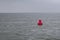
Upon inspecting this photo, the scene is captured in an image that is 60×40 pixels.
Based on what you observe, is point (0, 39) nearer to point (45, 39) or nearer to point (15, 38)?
point (15, 38)

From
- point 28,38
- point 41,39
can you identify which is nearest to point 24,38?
Result: point 28,38

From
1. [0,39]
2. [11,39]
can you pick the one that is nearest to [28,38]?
[11,39]

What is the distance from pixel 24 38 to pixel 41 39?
2.39 feet

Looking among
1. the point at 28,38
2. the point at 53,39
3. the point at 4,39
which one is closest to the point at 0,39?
the point at 4,39

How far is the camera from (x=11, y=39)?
22.4 feet

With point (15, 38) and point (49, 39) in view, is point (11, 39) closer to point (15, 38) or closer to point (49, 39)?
point (15, 38)

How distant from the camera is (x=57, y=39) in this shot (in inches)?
265

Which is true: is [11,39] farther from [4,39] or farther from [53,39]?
[53,39]

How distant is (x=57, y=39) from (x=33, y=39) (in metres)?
1.00

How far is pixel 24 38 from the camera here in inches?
272

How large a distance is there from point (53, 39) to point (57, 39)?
17 cm

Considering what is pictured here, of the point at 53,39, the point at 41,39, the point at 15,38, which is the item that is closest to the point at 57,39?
the point at 53,39

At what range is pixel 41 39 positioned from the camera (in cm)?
679

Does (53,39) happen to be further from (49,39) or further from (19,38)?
(19,38)
